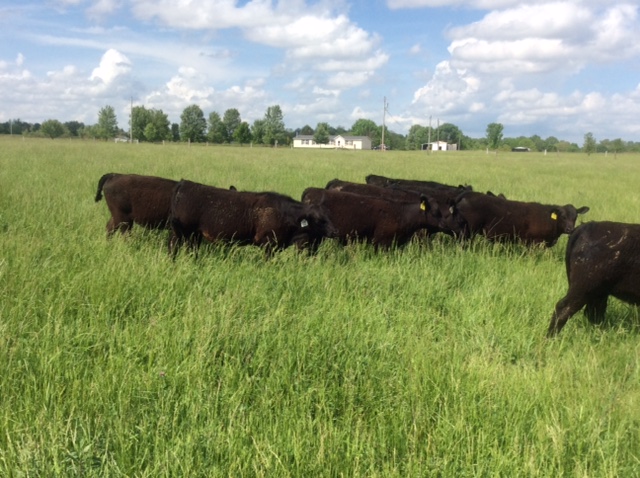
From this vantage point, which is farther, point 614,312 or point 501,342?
point 614,312

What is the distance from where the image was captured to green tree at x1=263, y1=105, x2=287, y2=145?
334 ft

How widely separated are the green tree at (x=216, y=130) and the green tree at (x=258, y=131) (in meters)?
5.93

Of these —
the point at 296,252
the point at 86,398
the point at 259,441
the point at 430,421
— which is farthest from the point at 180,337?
the point at 296,252

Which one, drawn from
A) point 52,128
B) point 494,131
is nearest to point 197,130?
point 52,128

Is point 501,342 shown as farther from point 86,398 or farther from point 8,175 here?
point 8,175

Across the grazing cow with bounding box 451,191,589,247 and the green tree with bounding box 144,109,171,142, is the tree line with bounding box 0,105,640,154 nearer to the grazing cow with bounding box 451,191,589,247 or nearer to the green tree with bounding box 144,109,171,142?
the green tree with bounding box 144,109,171,142

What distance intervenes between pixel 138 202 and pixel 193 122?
97.8 m

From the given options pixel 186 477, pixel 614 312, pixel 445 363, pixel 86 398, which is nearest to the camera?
pixel 186 477

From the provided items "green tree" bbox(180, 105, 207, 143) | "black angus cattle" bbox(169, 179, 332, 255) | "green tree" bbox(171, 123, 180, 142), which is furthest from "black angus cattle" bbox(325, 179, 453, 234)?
"green tree" bbox(171, 123, 180, 142)

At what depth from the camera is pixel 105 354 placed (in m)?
3.71

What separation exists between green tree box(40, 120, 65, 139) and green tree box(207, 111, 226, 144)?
1394 inches

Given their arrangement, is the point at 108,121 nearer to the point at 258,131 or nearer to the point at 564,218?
the point at 258,131

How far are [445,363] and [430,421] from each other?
660 mm

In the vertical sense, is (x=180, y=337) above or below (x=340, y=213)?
below
